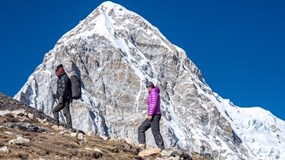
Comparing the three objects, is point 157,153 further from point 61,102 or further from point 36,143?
point 61,102

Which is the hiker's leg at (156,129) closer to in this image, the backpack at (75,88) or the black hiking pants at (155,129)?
the black hiking pants at (155,129)

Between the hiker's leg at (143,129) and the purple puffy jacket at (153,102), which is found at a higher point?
the purple puffy jacket at (153,102)

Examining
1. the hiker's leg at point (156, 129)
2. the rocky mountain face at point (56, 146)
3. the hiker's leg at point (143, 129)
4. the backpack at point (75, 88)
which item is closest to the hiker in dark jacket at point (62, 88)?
the backpack at point (75, 88)

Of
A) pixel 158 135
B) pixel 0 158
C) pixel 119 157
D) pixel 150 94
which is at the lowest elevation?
pixel 0 158

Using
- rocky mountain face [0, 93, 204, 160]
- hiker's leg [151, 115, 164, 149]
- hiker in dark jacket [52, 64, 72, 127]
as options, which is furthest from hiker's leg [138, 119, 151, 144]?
hiker in dark jacket [52, 64, 72, 127]

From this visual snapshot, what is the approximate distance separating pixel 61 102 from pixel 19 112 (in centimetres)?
147

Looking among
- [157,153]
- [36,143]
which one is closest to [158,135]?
[157,153]

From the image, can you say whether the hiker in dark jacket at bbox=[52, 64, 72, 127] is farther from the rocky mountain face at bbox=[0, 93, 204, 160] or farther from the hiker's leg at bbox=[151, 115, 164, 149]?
the hiker's leg at bbox=[151, 115, 164, 149]

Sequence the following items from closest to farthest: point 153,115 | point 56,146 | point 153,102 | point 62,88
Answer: point 56,146 < point 153,102 < point 153,115 < point 62,88

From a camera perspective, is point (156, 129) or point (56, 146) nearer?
point (56, 146)

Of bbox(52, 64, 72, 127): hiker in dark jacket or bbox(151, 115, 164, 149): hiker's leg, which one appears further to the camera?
bbox(52, 64, 72, 127): hiker in dark jacket

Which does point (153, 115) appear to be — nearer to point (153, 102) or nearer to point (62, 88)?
point (153, 102)

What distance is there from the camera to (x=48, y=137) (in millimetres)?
15297

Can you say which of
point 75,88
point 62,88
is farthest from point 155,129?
point 62,88
